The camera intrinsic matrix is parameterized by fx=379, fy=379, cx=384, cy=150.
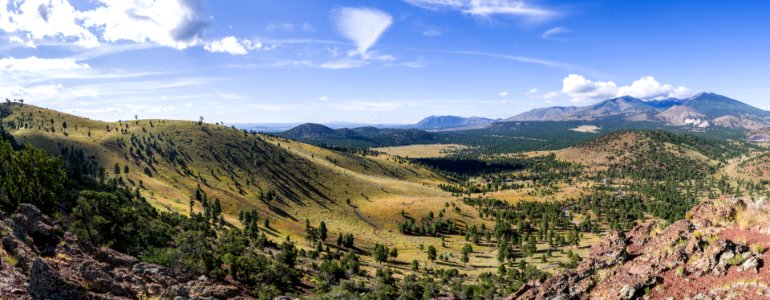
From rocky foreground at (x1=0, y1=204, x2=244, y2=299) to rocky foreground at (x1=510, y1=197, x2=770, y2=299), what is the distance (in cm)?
3928

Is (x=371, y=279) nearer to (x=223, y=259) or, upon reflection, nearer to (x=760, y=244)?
(x=223, y=259)

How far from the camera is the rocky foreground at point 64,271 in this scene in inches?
1213

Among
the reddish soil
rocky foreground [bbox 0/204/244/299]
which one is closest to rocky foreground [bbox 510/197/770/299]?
the reddish soil

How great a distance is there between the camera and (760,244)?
22.5 metres

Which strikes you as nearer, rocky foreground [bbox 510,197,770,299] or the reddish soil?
the reddish soil

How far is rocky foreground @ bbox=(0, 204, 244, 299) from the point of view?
30.8 meters

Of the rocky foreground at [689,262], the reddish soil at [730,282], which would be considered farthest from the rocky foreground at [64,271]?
the reddish soil at [730,282]

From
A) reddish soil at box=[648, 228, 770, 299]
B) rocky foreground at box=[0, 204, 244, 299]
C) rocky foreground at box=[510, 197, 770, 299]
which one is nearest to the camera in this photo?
reddish soil at box=[648, 228, 770, 299]

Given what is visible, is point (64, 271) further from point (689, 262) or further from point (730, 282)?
point (730, 282)

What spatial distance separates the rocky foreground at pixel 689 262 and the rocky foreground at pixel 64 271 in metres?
39.3

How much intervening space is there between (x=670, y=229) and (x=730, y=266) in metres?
6.90

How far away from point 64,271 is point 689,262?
5100 centimetres

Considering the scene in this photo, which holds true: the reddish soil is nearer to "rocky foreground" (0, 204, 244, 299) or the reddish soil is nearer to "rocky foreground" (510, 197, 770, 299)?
"rocky foreground" (510, 197, 770, 299)

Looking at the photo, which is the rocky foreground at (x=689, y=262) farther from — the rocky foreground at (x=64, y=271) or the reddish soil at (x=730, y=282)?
the rocky foreground at (x=64, y=271)
